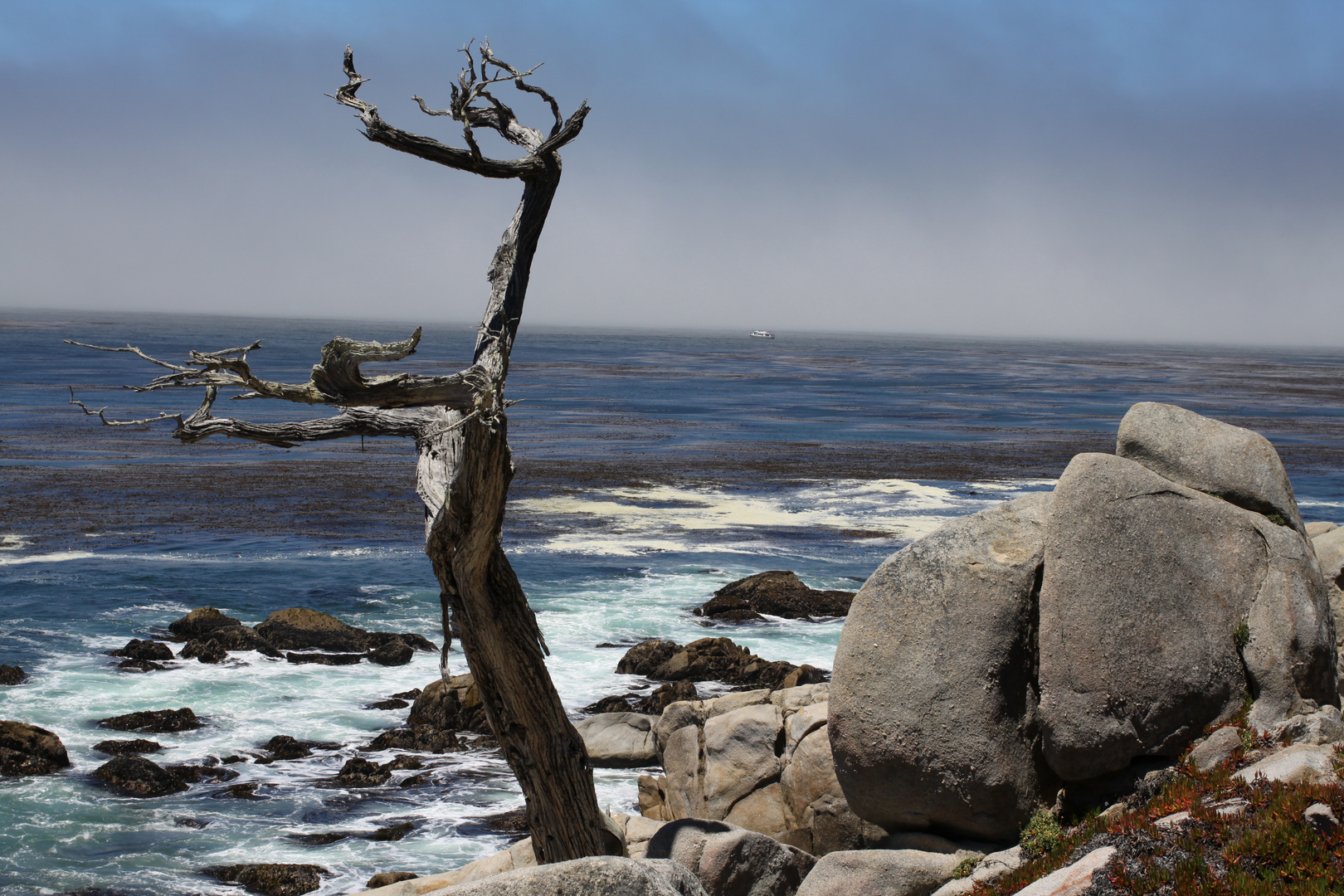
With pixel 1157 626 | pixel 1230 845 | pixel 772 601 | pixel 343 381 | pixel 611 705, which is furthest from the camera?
pixel 772 601

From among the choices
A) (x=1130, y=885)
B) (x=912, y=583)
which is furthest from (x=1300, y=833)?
(x=912, y=583)

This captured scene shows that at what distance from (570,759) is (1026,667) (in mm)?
4645

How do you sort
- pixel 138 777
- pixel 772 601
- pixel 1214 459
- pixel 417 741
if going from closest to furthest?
pixel 1214 459
pixel 138 777
pixel 417 741
pixel 772 601

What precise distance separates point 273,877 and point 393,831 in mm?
1854

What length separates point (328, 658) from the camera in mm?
21828

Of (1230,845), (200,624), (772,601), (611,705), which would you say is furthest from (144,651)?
(1230,845)

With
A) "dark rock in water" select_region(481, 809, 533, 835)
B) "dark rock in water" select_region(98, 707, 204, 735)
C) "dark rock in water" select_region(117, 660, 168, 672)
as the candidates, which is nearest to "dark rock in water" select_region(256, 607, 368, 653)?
"dark rock in water" select_region(117, 660, 168, 672)

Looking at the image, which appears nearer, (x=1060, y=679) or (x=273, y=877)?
(x=1060, y=679)

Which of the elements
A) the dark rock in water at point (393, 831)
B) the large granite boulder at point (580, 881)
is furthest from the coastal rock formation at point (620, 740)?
the large granite boulder at point (580, 881)

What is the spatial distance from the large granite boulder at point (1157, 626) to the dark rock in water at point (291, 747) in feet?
39.5

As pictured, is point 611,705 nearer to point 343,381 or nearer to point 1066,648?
point 1066,648

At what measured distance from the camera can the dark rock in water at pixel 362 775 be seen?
53.1 ft

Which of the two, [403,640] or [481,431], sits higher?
[481,431]

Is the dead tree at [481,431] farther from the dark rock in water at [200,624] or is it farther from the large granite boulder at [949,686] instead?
the dark rock in water at [200,624]
